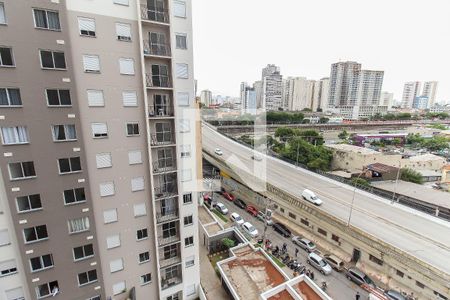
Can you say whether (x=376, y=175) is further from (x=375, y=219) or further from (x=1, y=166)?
(x=1, y=166)

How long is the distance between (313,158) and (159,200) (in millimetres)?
42210

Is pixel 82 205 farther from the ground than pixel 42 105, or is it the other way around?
pixel 42 105

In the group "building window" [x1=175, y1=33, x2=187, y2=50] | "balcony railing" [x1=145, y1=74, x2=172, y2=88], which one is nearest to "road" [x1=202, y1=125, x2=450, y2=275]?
"balcony railing" [x1=145, y1=74, x2=172, y2=88]

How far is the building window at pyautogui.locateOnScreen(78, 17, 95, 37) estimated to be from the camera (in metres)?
11.7

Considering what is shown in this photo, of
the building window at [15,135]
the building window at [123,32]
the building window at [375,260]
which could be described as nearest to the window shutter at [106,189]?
the building window at [15,135]

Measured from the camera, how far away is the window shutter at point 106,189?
13.7 metres

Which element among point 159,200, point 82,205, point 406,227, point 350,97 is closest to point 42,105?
point 82,205

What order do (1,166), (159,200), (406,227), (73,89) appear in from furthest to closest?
(406,227), (159,200), (73,89), (1,166)

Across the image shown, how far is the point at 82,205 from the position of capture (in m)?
13.2

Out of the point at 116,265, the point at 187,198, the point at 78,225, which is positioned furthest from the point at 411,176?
the point at 78,225

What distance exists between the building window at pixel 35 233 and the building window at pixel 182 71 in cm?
1190

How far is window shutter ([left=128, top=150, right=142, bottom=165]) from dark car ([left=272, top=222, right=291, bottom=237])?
2306 centimetres

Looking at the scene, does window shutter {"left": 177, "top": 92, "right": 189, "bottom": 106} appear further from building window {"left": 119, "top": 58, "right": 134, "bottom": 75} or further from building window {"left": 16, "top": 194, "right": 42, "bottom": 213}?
building window {"left": 16, "top": 194, "right": 42, "bottom": 213}

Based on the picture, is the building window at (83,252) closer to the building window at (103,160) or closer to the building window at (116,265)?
the building window at (116,265)
